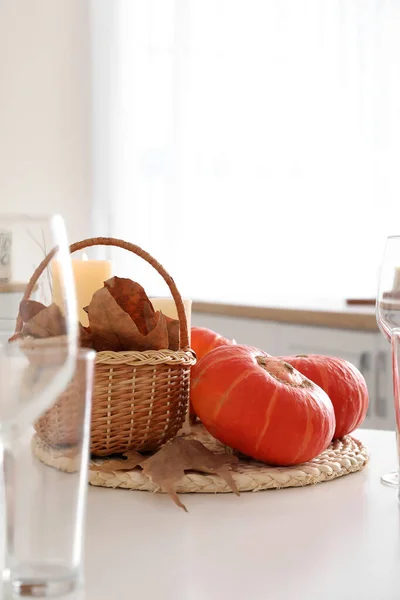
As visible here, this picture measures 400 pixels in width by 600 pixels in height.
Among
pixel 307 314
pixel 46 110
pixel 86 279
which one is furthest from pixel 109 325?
pixel 46 110

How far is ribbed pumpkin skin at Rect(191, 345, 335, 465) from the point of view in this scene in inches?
31.7

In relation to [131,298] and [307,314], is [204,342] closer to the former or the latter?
[131,298]

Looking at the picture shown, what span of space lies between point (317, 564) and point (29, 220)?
0.30 meters

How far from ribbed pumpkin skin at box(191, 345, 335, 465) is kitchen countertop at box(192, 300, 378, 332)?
163 cm

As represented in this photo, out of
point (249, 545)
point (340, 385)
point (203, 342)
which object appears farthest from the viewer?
point (203, 342)

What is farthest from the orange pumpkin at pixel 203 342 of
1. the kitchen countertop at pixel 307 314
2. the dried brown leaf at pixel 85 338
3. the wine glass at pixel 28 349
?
the kitchen countertop at pixel 307 314

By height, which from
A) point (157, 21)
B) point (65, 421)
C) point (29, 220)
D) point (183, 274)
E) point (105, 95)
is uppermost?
point (157, 21)

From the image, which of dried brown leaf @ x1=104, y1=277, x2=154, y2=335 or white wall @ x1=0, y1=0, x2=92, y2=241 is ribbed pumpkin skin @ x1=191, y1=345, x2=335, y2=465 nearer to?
dried brown leaf @ x1=104, y1=277, x2=154, y2=335

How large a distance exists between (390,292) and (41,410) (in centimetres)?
44

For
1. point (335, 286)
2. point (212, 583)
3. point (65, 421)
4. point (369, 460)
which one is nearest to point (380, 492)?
point (369, 460)

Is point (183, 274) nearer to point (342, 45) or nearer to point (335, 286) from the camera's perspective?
point (335, 286)

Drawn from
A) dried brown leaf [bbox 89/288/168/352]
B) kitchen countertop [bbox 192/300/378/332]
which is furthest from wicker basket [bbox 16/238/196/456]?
kitchen countertop [bbox 192/300/378/332]

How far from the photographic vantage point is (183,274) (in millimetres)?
3816

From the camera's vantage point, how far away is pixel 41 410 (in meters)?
0.48
